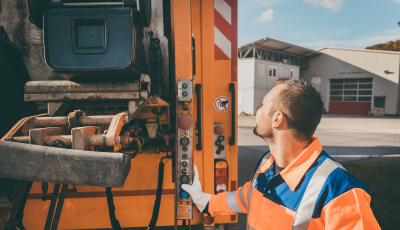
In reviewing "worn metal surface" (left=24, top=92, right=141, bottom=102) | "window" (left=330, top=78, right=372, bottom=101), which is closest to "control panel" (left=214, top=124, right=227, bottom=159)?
"worn metal surface" (left=24, top=92, right=141, bottom=102)

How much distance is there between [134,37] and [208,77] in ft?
2.34

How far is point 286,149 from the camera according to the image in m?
1.23

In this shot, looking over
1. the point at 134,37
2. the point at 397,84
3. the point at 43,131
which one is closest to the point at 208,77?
the point at 134,37

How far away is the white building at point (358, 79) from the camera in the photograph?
2236cm

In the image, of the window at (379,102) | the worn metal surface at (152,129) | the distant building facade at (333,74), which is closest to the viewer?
the worn metal surface at (152,129)

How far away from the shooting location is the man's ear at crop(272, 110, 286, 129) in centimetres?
117

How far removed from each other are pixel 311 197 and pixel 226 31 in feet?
4.94

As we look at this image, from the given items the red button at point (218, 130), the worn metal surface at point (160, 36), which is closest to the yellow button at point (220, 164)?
the red button at point (218, 130)

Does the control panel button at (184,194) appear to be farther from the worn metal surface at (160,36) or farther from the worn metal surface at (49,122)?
the worn metal surface at (49,122)

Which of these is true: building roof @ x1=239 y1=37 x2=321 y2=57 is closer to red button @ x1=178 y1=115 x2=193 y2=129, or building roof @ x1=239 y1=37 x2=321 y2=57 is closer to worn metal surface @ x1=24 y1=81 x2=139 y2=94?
red button @ x1=178 y1=115 x2=193 y2=129

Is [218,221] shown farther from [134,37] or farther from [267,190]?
[134,37]

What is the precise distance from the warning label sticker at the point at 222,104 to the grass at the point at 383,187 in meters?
2.61

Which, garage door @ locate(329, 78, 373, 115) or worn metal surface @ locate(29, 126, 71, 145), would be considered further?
garage door @ locate(329, 78, 373, 115)

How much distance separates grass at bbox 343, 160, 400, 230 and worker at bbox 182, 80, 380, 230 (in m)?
2.62
